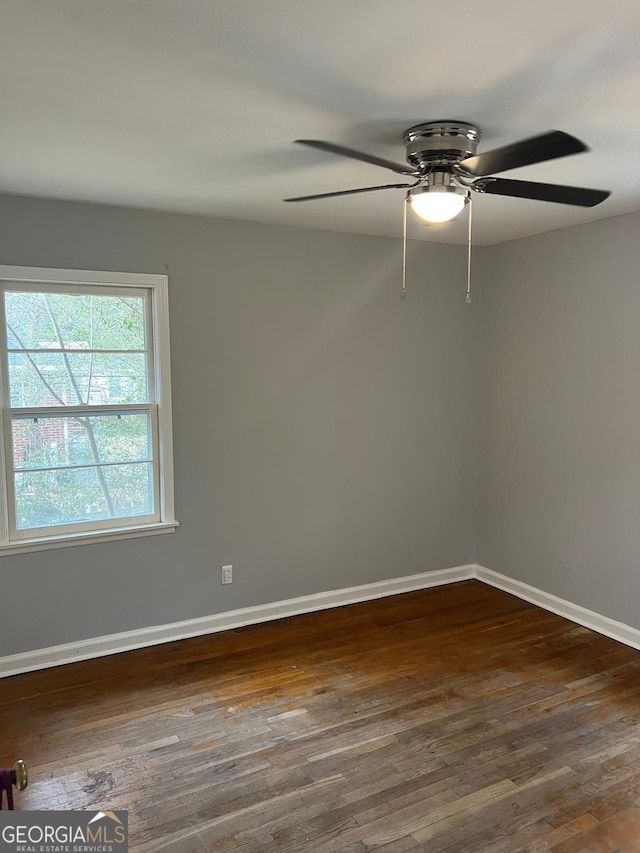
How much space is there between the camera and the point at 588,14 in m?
1.43

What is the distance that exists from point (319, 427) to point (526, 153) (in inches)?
93.3

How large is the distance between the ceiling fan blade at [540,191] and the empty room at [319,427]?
16 millimetres

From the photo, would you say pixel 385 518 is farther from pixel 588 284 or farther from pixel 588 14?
pixel 588 14

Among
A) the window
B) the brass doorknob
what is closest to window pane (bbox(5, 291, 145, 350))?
the window

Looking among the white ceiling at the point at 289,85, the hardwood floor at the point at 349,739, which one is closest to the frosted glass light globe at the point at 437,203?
the white ceiling at the point at 289,85

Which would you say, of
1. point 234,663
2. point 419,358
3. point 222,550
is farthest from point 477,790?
point 419,358

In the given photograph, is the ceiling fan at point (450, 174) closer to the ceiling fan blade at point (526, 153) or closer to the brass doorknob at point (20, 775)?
the ceiling fan blade at point (526, 153)

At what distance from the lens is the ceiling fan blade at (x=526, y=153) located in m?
1.69

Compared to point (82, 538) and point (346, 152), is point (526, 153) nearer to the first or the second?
point (346, 152)

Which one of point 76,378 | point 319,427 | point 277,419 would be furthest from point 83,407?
point 319,427

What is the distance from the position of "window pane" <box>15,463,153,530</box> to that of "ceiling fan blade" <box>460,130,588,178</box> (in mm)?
2386

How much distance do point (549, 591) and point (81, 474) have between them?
305 cm

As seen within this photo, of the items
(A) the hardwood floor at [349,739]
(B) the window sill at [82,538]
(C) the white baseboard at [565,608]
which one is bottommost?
(A) the hardwood floor at [349,739]

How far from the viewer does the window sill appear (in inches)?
124
